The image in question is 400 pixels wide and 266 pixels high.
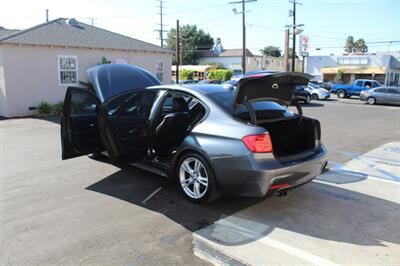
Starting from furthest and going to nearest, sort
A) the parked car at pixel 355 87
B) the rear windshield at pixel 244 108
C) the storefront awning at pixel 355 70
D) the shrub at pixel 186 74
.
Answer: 1. the shrub at pixel 186 74
2. the storefront awning at pixel 355 70
3. the parked car at pixel 355 87
4. the rear windshield at pixel 244 108

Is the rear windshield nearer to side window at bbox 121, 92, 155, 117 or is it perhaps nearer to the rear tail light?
the rear tail light

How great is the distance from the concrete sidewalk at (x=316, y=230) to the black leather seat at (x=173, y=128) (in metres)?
1.63

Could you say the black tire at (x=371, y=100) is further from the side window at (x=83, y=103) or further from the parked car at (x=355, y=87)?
the side window at (x=83, y=103)

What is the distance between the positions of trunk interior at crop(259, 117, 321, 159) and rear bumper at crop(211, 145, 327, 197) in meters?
0.45

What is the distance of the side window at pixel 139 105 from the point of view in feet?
17.5

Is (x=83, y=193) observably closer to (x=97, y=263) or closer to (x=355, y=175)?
(x=97, y=263)

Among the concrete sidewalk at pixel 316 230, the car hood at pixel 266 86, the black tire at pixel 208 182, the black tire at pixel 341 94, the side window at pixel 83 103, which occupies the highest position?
the car hood at pixel 266 86

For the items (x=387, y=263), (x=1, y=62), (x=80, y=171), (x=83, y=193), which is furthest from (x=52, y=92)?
Result: (x=387, y=263)

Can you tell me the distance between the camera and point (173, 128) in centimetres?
537

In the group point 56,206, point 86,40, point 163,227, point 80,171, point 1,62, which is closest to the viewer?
point 163,227

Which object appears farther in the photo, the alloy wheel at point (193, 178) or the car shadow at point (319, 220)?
the alloy wheel at point (193, 178)

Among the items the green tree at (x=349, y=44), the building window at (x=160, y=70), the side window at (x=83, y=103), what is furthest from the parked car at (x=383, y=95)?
the green tree at (x=349, y=44)

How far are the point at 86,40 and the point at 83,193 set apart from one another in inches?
543

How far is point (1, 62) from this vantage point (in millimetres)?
14219
